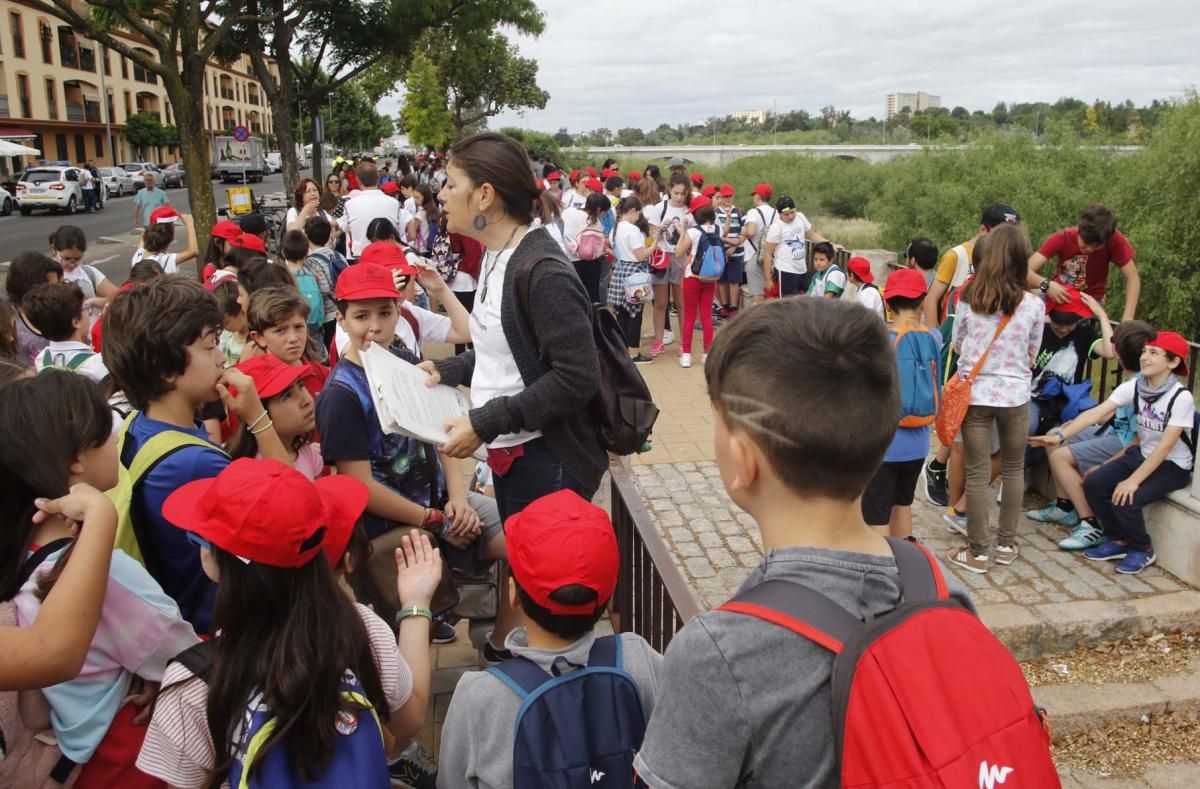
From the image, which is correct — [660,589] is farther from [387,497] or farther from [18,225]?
[18,225]

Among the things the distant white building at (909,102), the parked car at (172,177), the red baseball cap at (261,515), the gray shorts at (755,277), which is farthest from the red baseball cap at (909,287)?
the distant white building at (909,102)

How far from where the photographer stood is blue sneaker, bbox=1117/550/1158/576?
5156mm

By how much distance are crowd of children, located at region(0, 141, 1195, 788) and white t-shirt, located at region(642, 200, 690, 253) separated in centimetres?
556

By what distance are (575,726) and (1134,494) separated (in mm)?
4365

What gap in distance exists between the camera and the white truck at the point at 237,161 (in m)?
51.9

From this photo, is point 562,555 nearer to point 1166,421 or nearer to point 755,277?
point 1166,421

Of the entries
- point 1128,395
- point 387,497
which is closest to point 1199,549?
point 1128,395

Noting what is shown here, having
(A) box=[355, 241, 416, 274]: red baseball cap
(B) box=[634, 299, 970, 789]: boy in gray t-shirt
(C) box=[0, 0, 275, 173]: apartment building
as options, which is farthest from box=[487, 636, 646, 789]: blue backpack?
(C) box=[0, 0, 275, 173]: apartment building

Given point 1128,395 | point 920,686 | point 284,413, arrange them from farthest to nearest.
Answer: point 1128,395 → point 284,413 → point 920,686

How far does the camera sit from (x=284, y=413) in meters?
3.43

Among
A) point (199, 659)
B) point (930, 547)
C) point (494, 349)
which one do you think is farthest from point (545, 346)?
point (930, 547)

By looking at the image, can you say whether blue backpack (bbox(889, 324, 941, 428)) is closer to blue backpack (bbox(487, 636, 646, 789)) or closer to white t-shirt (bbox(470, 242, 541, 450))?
white t-shirt (bbox(470, 242, 541, 450))

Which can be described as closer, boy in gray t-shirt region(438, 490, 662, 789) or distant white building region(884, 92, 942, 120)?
boy in gray t-shirt region(438, 490, 662, 789)

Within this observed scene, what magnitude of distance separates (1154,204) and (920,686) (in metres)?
17.2
